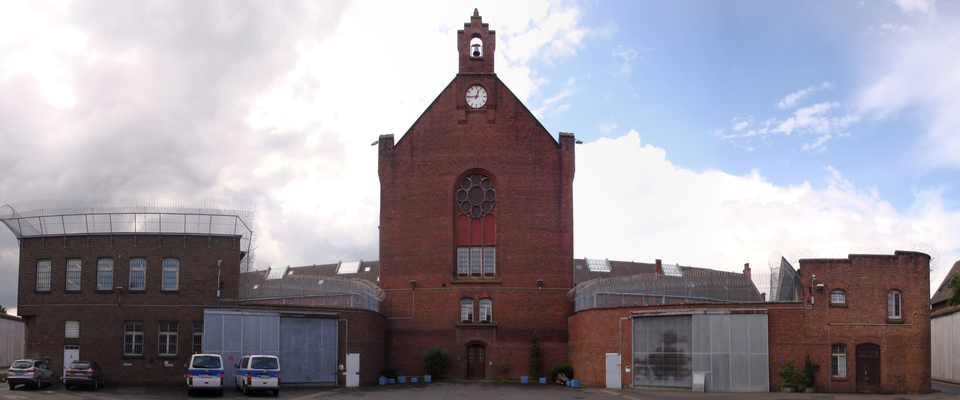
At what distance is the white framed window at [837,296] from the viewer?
3541 centimetres

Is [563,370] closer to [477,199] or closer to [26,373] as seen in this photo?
[477,199]

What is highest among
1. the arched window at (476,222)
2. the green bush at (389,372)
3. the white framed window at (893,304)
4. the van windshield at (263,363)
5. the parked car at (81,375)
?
the arched window at (476,222)

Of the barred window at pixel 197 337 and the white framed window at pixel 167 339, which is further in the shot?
the barred window at pixel 197 337

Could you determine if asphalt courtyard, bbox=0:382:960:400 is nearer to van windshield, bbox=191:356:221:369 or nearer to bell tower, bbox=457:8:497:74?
van windshield, bbox=191:356:221:369

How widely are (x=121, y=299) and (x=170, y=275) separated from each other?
2556 mm

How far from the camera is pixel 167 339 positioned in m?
37.3

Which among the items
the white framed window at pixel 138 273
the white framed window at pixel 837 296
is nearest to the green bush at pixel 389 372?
the white framed window at pixel 138 273

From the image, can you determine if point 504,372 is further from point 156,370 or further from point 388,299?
point 156,370

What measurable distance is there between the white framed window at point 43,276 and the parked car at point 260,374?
1273 cm

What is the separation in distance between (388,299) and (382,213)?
550 cm

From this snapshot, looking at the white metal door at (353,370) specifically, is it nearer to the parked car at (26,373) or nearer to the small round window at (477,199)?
the small round window at (477,199)

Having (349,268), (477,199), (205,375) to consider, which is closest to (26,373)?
(205,375)

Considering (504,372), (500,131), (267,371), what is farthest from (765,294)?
(267,371)

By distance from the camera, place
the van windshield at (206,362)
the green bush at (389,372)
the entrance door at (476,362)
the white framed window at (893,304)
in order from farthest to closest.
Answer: the entrance door at (476,362), the green bush at (389,372), the white framed window at (893,304), the van windshield at (206,362)
